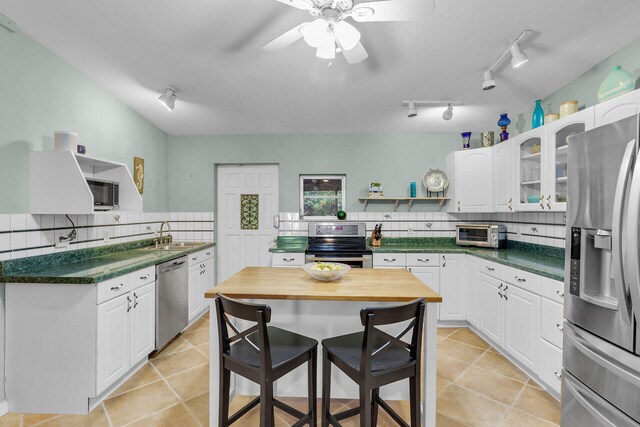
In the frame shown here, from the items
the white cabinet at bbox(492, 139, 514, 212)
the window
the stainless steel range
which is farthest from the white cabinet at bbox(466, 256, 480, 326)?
the window

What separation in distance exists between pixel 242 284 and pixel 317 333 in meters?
0.60

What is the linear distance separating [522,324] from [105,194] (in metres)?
3.66

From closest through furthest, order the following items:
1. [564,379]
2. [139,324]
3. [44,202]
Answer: [564,379], [44,202], [139,324]

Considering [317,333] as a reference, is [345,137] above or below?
above

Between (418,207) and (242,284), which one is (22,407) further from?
(418,207)

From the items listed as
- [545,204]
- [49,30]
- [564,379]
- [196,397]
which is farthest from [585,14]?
[196,397]

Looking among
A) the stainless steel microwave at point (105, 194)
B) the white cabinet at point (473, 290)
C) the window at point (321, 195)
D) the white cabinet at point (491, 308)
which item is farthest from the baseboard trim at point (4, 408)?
the white cabinet at point (473, 290)

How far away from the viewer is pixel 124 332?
7.64ft

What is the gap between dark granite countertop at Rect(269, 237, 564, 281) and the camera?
245cm

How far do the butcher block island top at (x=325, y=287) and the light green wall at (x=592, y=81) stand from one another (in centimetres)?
216

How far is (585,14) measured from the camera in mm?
1851

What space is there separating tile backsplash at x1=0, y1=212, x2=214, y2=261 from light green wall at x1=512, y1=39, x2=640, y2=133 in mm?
4159

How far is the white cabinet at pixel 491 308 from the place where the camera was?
285 cm

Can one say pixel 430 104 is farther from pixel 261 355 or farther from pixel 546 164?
pixel 261 355
